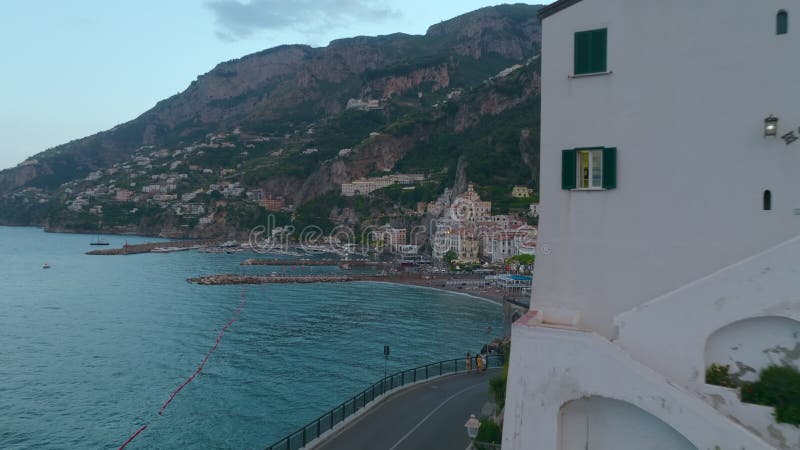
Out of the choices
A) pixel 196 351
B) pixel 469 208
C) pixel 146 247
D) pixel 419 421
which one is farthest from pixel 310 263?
pixel 419 421

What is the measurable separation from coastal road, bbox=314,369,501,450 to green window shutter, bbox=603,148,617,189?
8.04 metres

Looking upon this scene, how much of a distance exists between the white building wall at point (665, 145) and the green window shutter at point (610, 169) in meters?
0.09

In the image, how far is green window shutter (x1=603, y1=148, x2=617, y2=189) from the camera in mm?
8312

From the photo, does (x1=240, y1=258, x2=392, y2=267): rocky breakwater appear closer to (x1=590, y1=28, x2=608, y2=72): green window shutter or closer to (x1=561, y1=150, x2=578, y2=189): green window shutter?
(x1=561, y1=150, x2=578, y2=189): green window shutter

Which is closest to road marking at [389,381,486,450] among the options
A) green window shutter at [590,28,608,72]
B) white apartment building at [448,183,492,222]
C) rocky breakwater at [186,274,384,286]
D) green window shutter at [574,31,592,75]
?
green window shutter at [574,31,592,75]

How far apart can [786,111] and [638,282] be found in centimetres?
300

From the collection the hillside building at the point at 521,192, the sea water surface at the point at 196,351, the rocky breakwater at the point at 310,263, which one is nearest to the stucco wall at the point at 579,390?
the sea water surface at the point at 196,351

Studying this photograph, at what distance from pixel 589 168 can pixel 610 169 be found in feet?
1.08

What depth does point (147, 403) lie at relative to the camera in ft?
90.1

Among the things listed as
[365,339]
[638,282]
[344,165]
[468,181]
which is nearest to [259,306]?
[365,339]

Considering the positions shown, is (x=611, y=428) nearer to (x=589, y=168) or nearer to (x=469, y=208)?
(x=589, y=168)

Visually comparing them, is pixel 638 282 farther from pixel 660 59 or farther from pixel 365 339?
pixel 365 339

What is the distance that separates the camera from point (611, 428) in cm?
779

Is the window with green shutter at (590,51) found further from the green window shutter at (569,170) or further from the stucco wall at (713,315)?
the stucco wall at (713,315)
